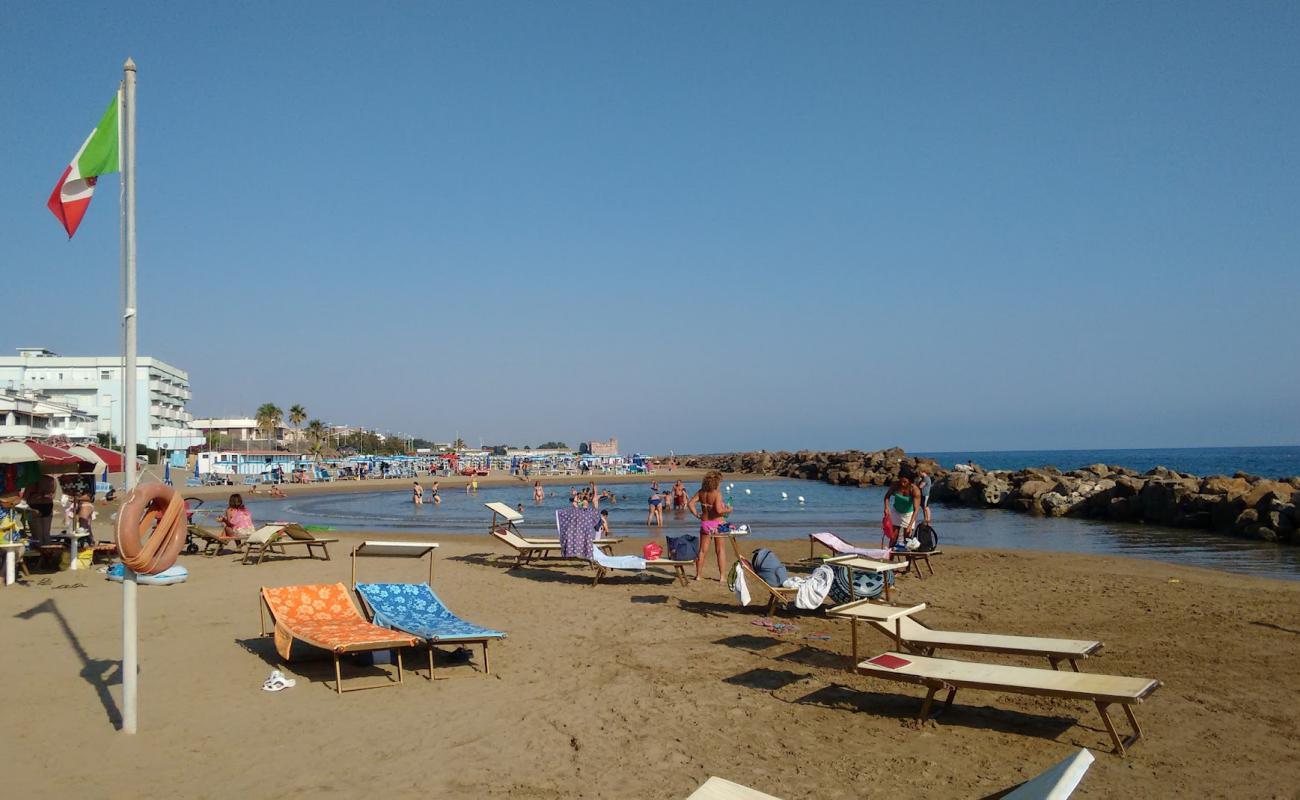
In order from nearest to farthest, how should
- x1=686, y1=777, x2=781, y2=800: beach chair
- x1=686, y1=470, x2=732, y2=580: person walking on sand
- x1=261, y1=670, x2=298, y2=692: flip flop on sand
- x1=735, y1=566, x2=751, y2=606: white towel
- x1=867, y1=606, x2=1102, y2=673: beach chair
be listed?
x1=686, y1=777, x2=781, y2=800: beach chair → x1=867, y1=606, x2=1102, y2=673: beach chair → x1=261, y1=670, x2=298, y2=692: flip flop on sand → x1=735, y1=566, x2=751, y2=606: white towel → x1=686, y1=470, x2=732, y2=580: person walking on sand

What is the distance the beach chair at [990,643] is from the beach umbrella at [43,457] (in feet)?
36.0

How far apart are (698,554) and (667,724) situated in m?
6.21

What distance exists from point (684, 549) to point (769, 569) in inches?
106

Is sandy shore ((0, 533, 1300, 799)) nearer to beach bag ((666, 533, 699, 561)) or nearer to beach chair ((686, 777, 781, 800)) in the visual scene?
beach chair ((686, 777, 781, 800))

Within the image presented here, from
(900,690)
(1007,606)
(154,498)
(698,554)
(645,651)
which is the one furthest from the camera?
(698,554)

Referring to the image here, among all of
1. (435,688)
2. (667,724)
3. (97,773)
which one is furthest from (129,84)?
(667,724)

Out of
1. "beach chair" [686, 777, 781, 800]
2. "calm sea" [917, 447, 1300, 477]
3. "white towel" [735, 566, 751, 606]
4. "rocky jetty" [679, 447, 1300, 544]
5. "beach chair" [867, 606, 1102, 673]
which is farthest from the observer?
"calm sea" [917, 447, 1300, 477]

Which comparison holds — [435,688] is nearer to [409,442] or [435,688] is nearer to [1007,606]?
[1007,606]

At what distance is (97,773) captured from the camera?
16.0ft

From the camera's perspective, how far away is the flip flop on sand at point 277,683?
671cm

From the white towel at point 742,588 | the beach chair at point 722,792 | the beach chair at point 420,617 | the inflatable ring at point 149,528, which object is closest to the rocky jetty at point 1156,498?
the white towel at point 742,588

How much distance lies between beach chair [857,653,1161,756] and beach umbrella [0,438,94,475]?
11047 millimetres

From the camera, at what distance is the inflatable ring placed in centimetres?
517

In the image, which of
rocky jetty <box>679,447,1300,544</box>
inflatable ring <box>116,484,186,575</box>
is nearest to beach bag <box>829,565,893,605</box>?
inflatable ring <box>116,484,186,575</box>
